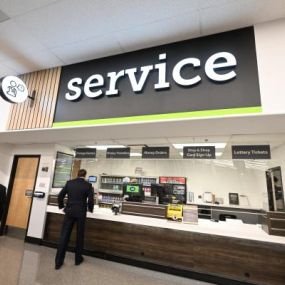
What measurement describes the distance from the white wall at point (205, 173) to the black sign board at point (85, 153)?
3.68 meters

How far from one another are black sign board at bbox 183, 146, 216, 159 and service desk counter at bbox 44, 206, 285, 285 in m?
1.32

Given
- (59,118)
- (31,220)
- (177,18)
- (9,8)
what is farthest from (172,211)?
(9,8)

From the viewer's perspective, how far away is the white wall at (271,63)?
104 inches

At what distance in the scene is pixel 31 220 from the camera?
16.5ft

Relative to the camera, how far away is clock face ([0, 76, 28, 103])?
3.75 metres

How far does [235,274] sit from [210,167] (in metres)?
5.20

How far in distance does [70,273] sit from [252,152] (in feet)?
13.1

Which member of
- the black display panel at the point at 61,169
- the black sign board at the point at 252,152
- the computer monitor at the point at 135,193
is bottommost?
the computer monitor at the point at 135,193

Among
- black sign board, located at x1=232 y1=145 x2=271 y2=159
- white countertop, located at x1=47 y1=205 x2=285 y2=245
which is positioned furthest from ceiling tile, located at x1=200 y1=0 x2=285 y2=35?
white countertop, located at x1=47 y1=205 x2=285 y2=245

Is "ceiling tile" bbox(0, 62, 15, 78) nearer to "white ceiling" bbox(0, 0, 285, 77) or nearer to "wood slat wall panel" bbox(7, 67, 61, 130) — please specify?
"wood slat wall panel" bbox(7, 67, 61, 130)

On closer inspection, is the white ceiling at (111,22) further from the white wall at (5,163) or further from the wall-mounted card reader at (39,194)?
the wall-mounted card reader at (39,194)

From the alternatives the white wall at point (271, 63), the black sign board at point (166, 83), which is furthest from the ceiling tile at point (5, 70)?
the white wall at point (271, 63)

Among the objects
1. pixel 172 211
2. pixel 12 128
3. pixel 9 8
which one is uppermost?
pixel 9 8

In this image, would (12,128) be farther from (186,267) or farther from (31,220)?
(186,267)
